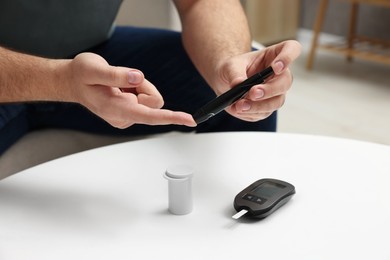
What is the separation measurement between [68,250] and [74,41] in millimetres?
689

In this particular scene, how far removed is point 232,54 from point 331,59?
2195mm

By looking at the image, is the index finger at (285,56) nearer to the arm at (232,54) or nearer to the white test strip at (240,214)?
the arm at (232,54)

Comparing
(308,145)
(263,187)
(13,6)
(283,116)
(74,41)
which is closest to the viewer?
(263,187)

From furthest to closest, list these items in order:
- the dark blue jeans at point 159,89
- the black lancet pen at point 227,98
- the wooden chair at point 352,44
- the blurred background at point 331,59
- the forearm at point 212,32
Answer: the wooden chair at point 352,44, the blurred background at point 331,59, the dark blue jeans at point 159,89, the forearm at point 212,32, the black lancet pen at point 227,98

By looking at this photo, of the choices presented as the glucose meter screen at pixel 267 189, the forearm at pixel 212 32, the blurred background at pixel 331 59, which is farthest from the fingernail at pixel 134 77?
the blurred background at pixel 331 59

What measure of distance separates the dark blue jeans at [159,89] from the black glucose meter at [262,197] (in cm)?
44

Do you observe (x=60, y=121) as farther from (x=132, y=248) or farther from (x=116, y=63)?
(x=132, y=248)

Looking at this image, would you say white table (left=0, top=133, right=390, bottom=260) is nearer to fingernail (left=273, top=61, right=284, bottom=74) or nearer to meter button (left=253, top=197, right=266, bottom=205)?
meter button (left=253, top=197, right=266, bottom=205)

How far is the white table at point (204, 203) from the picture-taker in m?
0.65

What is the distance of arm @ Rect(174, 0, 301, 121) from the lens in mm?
819

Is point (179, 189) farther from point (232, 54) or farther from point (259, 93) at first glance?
point (232, 54)

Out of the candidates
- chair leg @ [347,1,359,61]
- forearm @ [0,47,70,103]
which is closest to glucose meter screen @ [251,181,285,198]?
forearm @ [0,47,70,103]

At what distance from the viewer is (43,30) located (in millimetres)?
1184

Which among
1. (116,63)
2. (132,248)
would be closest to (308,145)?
(132,248)
